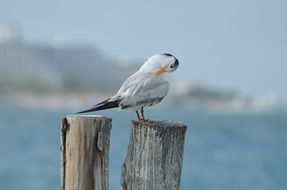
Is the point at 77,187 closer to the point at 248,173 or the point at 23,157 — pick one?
the point at 248,173

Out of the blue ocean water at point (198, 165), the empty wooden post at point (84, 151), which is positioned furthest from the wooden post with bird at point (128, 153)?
the blue ocean water at point (198, 165)

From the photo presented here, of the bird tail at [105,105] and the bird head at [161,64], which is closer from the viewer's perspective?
the bird tail at [105,105]

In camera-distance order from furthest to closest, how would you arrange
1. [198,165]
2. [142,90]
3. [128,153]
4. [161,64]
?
[198,165] < [161,64] < [142,90] < [128,153]

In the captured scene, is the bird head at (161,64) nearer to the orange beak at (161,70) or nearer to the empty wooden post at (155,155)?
the orange beak at (161,70)

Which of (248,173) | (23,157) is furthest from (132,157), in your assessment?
(23,157)

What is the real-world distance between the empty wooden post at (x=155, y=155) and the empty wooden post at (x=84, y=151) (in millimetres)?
145

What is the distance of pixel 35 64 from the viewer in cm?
12375

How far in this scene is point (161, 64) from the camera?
4.91m

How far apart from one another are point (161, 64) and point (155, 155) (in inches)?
26.6

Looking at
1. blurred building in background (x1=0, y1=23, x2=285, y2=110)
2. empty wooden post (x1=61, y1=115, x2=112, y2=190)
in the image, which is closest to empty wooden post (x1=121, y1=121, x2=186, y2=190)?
empty wooden post (x1=61, y1=115, x2=112, y2=190)

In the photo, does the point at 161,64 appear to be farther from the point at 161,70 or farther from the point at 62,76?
the point at 62,76

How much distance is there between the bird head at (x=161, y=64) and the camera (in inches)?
→ 193

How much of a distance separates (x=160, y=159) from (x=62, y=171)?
577 millimetres

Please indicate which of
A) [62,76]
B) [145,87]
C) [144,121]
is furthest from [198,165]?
[62,76]
